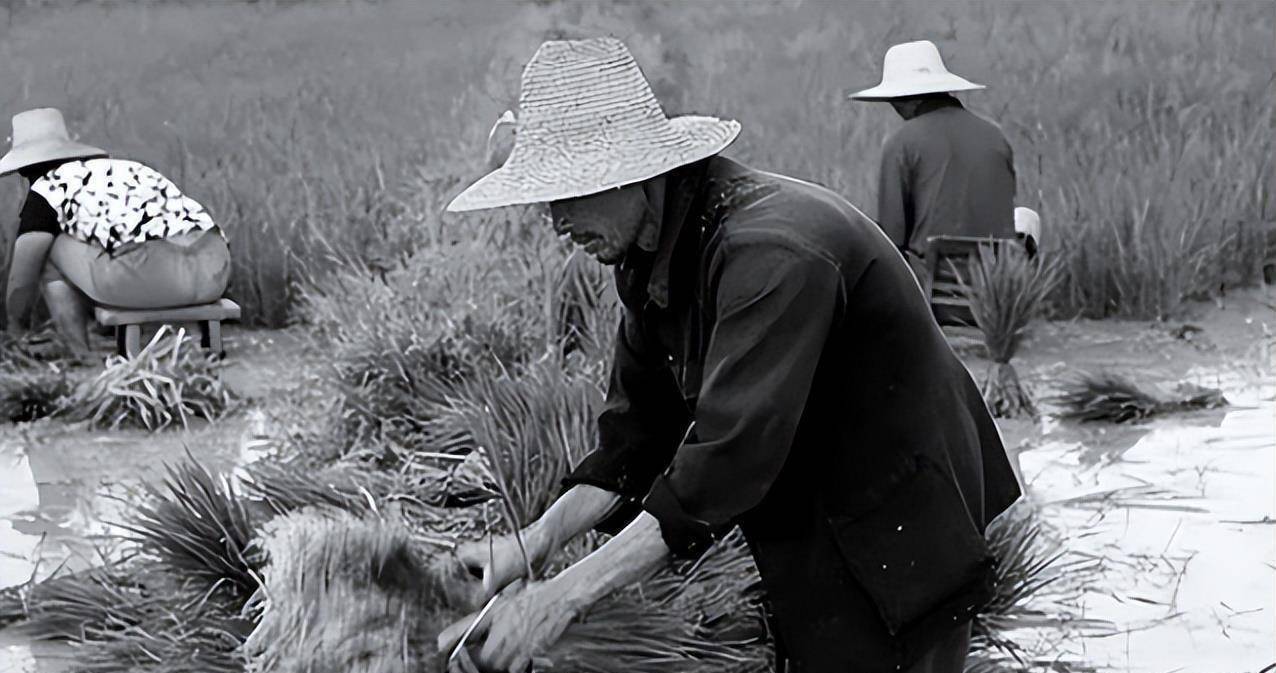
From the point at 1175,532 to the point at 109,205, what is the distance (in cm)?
454

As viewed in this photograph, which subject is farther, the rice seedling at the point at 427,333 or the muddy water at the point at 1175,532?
the rice seedling at the point at 427,333

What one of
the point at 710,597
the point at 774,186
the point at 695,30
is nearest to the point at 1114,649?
the point at 710,597

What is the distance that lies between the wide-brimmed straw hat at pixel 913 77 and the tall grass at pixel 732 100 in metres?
1.44

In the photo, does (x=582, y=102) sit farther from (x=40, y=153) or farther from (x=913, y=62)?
(x=40, y=153)

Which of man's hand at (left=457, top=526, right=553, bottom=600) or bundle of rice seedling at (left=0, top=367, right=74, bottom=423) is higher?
man's hand at (left=457, top=526, right=553, bottom=600)

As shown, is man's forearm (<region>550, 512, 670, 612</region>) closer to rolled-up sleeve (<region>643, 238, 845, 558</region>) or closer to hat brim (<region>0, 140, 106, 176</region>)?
rolled-up sleeve (<region>643, 238, 845, 558</region>)

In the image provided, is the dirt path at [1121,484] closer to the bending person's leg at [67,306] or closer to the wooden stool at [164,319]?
the wooden stool at [164,319]

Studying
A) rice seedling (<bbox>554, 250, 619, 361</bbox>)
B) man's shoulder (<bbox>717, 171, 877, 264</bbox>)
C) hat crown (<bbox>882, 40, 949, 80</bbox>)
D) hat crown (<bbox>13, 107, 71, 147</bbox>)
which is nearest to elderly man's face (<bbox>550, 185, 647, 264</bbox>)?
man's shoulder (<bbox>717, 171, 877, 264</bbox>)

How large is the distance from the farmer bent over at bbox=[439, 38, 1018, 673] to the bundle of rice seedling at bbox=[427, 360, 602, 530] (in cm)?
106

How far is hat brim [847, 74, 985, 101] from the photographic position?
621 centimetres

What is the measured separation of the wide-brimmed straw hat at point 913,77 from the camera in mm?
6254

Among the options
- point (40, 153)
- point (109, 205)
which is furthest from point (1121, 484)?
point (40, 153)

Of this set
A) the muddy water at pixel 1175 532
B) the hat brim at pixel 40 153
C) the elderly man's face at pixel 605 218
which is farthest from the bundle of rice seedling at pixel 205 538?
the hat brim at pixel 40 153

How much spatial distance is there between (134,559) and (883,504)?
2.14 m
